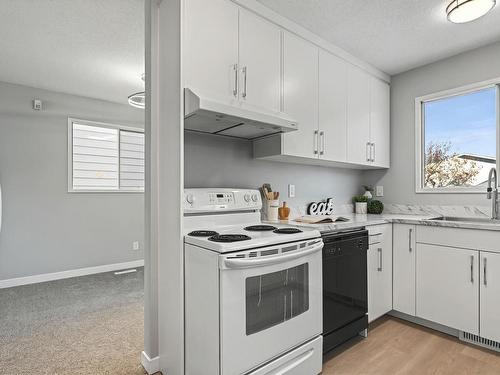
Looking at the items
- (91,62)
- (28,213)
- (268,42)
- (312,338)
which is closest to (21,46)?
(91,62)

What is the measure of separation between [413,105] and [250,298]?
287cm

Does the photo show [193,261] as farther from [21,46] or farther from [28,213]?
[28,213]

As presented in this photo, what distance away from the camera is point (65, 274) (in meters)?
4.03

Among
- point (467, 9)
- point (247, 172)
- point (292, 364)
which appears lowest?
point (292, 364)

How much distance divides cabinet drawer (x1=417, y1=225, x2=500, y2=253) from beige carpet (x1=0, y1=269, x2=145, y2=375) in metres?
2.40

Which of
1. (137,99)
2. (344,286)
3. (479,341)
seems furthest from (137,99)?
(479,341)

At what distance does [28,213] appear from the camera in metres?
3.80

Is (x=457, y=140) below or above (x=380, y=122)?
below

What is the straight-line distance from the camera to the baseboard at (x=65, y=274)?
12.1ft

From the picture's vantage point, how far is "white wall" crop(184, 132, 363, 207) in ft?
6.99

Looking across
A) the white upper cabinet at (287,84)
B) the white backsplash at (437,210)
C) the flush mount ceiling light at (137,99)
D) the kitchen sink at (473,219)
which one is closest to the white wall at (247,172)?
the white upper cabinet at (287,84)

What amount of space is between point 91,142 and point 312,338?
4.04 metres

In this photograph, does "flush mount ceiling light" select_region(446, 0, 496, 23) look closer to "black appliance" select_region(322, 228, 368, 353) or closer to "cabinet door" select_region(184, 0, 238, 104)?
"cabinet door" select_region(184, 0, 238, 104)

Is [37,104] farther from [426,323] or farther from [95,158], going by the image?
[426,323]
